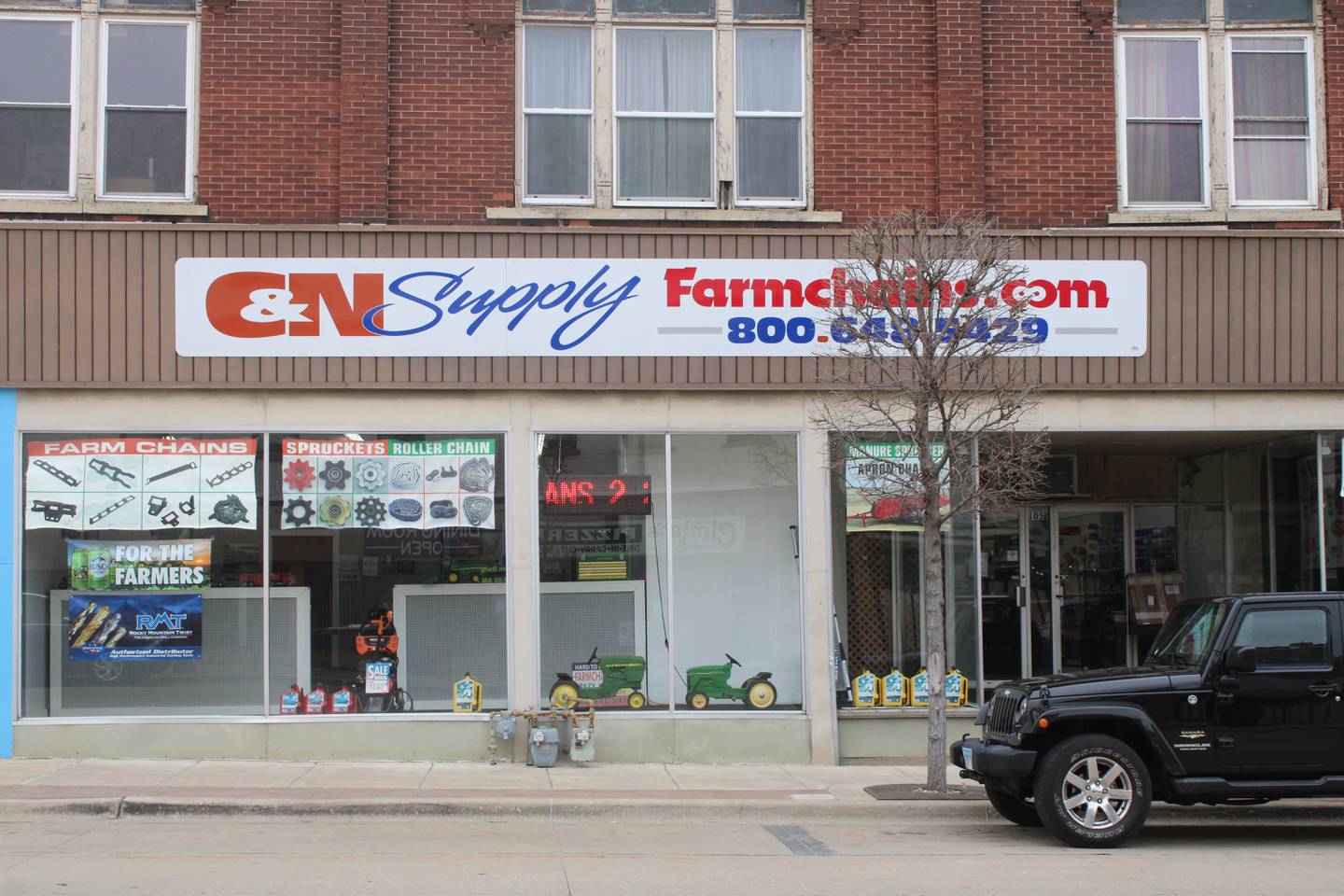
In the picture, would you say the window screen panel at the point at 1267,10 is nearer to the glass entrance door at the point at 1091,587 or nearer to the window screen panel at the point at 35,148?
the glass entrance door at the point at 1091,587

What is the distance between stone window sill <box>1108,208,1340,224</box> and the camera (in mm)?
13820

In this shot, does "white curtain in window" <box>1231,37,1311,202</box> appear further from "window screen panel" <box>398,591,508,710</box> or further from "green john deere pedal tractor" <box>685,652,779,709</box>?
"window screen panel" <box>398,591,508,710</box>

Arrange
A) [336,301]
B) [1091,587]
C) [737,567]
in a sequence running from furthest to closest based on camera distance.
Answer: [1091,587]
[737,567]
[336,301]

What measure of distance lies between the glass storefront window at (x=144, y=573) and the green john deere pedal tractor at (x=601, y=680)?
2.63m

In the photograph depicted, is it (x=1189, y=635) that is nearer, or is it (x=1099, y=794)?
(x=1099, y=794)

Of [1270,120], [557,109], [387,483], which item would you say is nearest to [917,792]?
[387,483]

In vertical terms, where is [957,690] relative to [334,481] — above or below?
below

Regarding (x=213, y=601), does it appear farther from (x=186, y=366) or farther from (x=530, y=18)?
(x=530, y=18)

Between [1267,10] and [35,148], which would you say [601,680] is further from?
[1267,10]

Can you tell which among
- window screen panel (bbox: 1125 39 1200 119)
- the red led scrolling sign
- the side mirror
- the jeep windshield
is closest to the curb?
the jeep windshield

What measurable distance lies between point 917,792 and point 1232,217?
6.75 metres

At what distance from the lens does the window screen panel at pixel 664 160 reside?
13.8 metres

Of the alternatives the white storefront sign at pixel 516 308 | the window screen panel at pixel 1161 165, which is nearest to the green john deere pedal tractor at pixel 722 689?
the white storefront sign at pixel 516 308

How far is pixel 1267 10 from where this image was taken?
1429 cm
